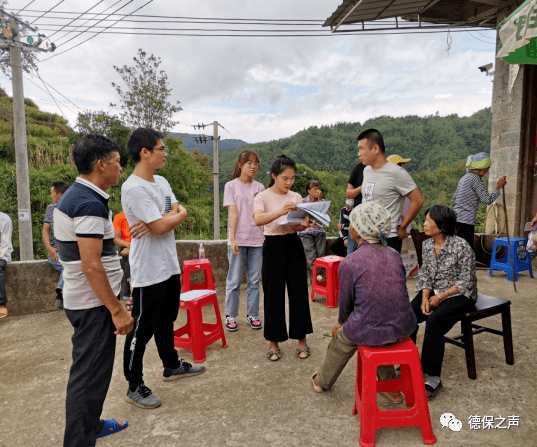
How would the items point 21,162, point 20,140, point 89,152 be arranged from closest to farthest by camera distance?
1. point 89,152
2. point 20,140
3. point 21,162

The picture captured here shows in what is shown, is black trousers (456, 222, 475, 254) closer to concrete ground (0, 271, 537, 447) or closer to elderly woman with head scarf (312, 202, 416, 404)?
concrete ground (0, 271, 537, 447)

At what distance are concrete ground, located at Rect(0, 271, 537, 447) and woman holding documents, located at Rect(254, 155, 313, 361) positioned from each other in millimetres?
326

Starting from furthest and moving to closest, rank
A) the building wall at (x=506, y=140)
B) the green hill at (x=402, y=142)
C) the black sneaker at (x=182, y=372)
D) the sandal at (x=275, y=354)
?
the green hill at (x=402, y=142) → the building wall at (x=506, y=140) → the sandal at (x=275, y=354) → the black sneaker at (x=182, y=372)

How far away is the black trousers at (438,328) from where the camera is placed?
8.85 ft

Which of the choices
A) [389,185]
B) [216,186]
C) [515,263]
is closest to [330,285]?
[389,185]

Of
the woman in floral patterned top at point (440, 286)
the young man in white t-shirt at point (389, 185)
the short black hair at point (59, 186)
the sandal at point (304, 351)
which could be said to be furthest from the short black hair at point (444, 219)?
the short black hair at point (59, 186)

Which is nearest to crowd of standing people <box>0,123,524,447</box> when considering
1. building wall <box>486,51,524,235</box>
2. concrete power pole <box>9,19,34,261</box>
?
building wall <box>486,51,524,235</box>

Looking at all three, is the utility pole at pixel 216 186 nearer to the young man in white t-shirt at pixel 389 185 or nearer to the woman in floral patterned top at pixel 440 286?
the young man in white t-shirt at pixel 389 185

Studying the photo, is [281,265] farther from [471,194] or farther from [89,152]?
[471,194]

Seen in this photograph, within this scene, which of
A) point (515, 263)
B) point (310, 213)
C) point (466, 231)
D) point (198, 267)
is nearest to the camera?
point (310, 213)

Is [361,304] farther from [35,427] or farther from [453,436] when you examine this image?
[35,427]

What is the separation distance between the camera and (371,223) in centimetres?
222

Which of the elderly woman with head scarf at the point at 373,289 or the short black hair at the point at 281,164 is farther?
the short black hair at the point at 281,164

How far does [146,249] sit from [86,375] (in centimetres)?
91
